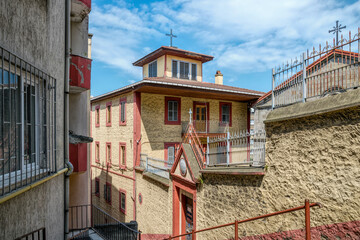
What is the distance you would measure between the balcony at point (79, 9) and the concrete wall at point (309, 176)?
617 cm

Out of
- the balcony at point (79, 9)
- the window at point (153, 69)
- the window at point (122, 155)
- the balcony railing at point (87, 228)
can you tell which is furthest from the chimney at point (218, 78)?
the balcony at point (79, 9)

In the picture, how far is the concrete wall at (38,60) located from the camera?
3.21 meters

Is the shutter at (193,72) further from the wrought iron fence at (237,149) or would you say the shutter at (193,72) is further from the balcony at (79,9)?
the balcony at (79,9)

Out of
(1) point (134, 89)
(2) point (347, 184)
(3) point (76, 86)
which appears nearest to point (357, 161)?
(2) point (347, 184)

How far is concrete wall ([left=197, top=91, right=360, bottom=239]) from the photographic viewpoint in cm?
442

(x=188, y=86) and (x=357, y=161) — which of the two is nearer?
(x=357, y=161)

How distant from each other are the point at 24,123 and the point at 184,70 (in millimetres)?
17382

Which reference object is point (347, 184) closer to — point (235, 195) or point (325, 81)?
point (325, 81)

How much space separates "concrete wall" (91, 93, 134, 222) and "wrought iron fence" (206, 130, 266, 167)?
28.4 ft

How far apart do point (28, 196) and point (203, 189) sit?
241 inches

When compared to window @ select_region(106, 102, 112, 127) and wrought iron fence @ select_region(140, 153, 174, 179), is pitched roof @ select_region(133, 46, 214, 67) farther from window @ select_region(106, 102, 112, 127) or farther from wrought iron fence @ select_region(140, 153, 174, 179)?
wrought iron fence @ select_region(140, 153, 174, 179)

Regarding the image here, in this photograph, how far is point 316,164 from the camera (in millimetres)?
5020

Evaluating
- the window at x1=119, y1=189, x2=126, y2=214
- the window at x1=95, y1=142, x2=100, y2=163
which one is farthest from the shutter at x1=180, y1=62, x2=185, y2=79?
the window at x1=119, y1=189, x2=126, y2=214

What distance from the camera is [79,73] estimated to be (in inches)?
314
